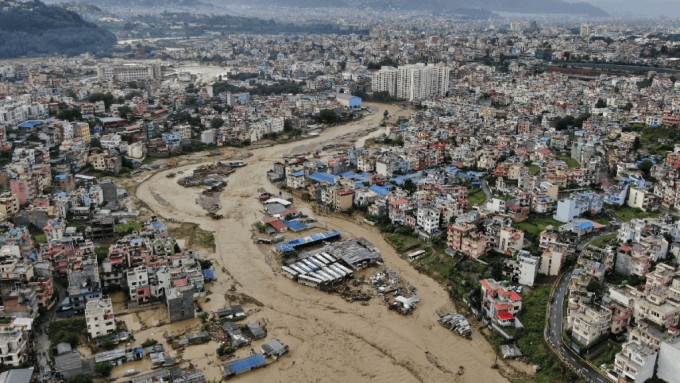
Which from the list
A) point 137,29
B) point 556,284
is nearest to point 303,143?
point 556,284

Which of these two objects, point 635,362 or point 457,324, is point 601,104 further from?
point 635,362

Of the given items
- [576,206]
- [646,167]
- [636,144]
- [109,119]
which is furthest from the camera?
[109,119]

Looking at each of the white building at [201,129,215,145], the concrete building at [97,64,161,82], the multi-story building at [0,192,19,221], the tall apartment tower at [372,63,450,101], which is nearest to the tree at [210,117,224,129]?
the white building at [201,129,215,145]

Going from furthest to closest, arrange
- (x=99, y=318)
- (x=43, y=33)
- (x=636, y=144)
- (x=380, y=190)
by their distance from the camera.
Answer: (x=43, y=33)
(x=636, y=144)
(x=380, y=190)
(x=99, y=318)

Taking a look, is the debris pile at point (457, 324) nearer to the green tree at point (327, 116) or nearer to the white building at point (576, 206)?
the white building at point (576, 206)

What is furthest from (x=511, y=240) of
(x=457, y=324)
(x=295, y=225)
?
(x=295, y=225)

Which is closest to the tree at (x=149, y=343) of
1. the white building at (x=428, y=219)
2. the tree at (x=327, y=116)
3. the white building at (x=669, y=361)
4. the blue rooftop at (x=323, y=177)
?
the white building at (x=428, y=219)
